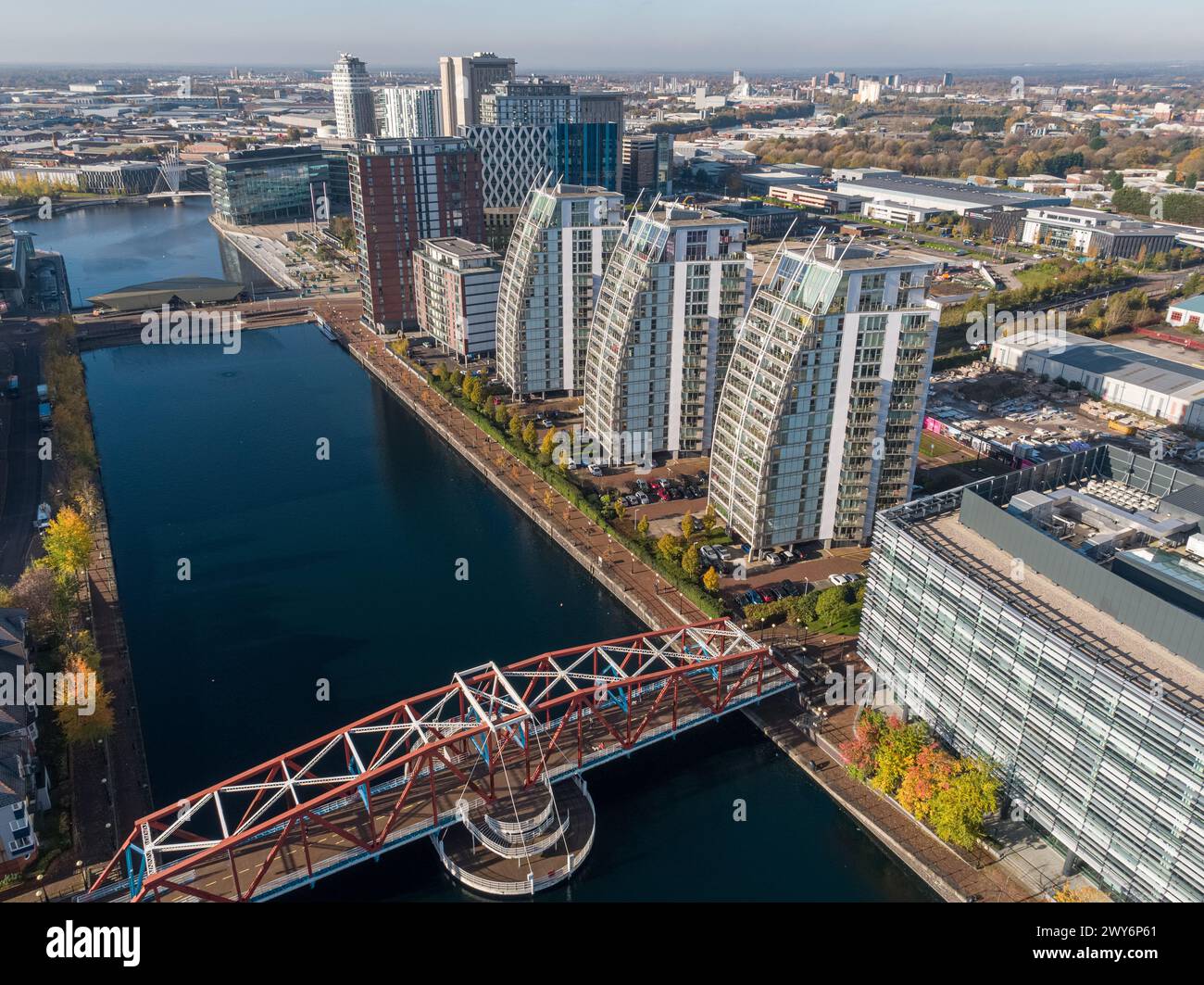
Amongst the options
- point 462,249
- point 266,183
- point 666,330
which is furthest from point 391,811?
point 266,183

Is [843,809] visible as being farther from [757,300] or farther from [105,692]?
[105,692]

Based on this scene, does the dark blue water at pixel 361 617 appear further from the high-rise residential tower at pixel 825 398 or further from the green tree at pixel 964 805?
the high-rise residential tower at pixel 825 398

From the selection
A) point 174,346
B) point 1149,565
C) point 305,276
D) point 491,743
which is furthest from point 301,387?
point 1149,565

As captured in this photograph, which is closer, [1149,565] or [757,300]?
[1149,565]

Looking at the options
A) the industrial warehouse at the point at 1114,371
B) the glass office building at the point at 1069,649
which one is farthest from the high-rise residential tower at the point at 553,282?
the industrial warehouse at the point at 1114,371

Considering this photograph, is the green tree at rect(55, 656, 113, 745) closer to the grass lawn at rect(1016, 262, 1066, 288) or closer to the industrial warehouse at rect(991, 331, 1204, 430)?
the industrial warehouse at rect(991, 331, 1204, 430)

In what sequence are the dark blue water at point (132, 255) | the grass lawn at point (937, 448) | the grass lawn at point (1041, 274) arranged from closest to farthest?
the grass lawn at point (937, 448)
the grass lawn at point (1041, 274)
the dark blue water at point (132, 255)

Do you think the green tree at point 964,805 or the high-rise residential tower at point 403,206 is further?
the high-rise residential tower at point 403,206

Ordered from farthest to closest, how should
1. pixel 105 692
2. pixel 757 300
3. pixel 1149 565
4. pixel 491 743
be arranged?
1. pixel 757 300
2. pixel 105 692
3. pixel 491 743
4. pixel 1149 565
